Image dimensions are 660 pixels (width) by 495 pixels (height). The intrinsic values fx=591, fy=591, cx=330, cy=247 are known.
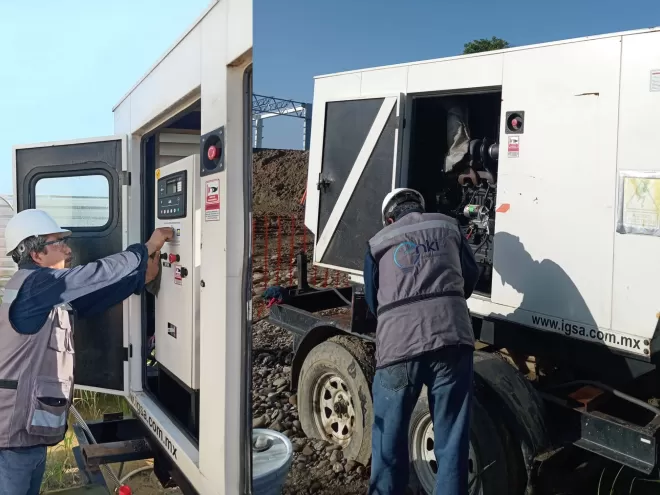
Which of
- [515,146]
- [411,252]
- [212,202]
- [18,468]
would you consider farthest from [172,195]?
[515,146]

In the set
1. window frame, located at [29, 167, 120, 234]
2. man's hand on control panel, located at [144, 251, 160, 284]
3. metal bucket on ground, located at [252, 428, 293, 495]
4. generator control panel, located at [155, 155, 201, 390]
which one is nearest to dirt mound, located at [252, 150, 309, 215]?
metal bucket on ground, located at [252, 428, 293, 495]

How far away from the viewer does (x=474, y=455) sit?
1292mm

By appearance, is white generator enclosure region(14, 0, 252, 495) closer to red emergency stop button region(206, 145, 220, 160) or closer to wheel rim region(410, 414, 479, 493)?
red emergency stop button region(206, 145, 220, 160)

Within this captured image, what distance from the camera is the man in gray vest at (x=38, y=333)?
2486 millimetres

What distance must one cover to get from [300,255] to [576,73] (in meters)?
0.70

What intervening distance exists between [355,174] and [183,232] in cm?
173

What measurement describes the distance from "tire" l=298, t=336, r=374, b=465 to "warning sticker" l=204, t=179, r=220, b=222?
58cm

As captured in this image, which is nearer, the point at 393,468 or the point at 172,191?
the point at 393,468

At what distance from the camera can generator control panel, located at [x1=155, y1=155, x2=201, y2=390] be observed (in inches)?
108

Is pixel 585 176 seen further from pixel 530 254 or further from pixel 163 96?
pixel 163 96

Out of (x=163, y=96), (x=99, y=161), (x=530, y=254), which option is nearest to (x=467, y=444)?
(x=530, y=254)

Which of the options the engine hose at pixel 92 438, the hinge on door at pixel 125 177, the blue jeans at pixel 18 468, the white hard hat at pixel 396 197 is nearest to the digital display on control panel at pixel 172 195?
the hinge on door at pixel 125 177

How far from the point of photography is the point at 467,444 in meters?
1.28

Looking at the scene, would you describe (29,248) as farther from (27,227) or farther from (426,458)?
(426,458)
